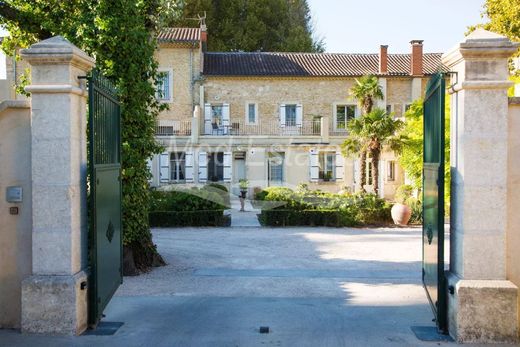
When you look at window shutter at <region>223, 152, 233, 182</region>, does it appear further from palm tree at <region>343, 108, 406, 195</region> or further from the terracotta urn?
the terracotta urn

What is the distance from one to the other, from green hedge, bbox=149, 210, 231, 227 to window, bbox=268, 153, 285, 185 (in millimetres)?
11262

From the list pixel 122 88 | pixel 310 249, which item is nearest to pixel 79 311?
pixel 122 88

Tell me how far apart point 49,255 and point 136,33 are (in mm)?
4649

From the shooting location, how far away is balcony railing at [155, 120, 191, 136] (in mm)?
28359

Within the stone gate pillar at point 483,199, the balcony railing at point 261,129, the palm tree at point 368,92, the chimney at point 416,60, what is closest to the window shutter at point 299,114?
the balcony railing at point 261,129

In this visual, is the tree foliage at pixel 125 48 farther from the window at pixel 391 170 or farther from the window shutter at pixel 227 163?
the window at pixel 391 170

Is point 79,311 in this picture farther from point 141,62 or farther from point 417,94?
point 417,94

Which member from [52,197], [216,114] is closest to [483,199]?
[52,197]

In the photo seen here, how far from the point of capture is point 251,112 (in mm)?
30875

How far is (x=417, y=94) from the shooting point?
30.5 m

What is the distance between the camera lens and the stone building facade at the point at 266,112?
28.0 meters

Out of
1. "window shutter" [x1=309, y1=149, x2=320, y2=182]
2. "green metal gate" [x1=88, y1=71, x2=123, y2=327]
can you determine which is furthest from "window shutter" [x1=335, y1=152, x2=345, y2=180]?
"green metal gate" [x1=88, y1=71, x2=123, y2=327]

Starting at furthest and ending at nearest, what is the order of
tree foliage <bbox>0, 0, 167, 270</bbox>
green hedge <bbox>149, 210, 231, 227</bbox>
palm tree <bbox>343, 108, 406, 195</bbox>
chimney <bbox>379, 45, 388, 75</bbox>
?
chimney <bbox>379, 45, 388, 75</bbox>, palm tree <bbox>343, 108, 406, 195</bbox>, green hedge <bbox>149, 210, 231, 227</bbox>, tree foliage <bbox>0, 0, 167, 270</bbox>

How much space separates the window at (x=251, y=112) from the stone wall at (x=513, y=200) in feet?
85.1
